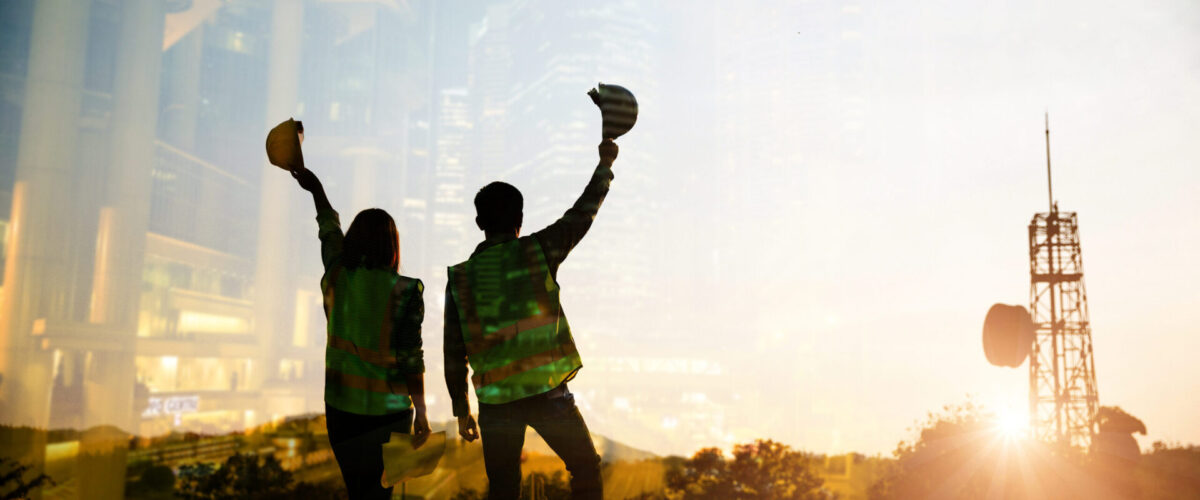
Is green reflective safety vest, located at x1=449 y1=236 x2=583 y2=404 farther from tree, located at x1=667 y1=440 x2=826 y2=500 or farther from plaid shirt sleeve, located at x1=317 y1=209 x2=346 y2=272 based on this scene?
tree, located at x1=667 y1=440 x2=826 y2=500

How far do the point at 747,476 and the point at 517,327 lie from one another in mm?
12107

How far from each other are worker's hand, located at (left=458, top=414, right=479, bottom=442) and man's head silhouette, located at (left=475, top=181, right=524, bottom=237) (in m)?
0.65

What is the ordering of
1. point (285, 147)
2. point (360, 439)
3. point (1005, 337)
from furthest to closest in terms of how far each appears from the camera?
point (1005, 337) < point (285, 147) < point (360, 439)

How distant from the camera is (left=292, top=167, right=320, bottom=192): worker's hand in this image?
3016 millimetres

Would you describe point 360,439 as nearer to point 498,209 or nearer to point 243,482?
point 498,209

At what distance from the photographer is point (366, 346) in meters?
2.73

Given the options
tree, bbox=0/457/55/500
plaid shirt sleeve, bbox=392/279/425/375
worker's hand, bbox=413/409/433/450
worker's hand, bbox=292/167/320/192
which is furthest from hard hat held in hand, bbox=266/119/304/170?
tree, bbox=0/457/55/500

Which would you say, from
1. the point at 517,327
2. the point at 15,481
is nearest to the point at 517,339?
the point at 517,327

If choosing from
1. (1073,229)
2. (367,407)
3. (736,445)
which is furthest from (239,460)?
(1073,229)

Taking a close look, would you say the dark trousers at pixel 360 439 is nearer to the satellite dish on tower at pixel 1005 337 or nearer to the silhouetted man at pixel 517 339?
the silhouetted man at pixel 517 339

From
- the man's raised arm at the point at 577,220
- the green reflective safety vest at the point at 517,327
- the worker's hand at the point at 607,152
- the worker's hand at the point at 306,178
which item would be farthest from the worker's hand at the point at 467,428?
the worker's hand at the point at 306,178

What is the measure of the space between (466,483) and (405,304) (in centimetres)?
894

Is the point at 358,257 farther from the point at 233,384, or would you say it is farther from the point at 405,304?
the point at 233,384

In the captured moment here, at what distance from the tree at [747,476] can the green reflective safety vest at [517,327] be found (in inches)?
449
